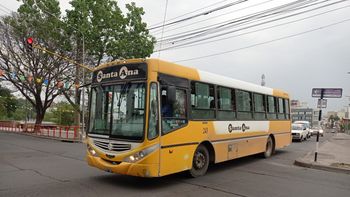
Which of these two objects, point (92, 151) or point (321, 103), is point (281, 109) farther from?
point (92, 151)

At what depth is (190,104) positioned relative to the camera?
30.5 ft

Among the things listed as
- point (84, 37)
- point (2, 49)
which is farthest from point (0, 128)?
point (84, 37)

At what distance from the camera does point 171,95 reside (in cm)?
845

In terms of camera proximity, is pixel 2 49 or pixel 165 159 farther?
pixel 2 49

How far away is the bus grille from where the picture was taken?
799 centimetres

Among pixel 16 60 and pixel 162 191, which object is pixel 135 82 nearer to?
pixel 162 191

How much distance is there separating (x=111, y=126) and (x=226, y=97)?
4.33 meters

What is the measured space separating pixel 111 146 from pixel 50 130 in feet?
88.8

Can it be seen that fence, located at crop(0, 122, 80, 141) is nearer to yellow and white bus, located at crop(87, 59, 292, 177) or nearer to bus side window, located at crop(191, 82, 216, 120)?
yellow and white bus, located at crop(87, 59, 292, 177)

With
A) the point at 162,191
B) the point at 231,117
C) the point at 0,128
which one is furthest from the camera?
the point at 0,128

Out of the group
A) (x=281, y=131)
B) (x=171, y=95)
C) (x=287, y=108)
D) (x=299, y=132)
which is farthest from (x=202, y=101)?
(x=299, y=132)

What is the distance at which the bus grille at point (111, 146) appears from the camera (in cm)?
799

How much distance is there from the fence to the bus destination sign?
62.4 ft

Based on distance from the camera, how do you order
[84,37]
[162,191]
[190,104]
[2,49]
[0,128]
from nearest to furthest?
[162,191] < [190,104] < [84,37] < [2,49] < [0,128]
